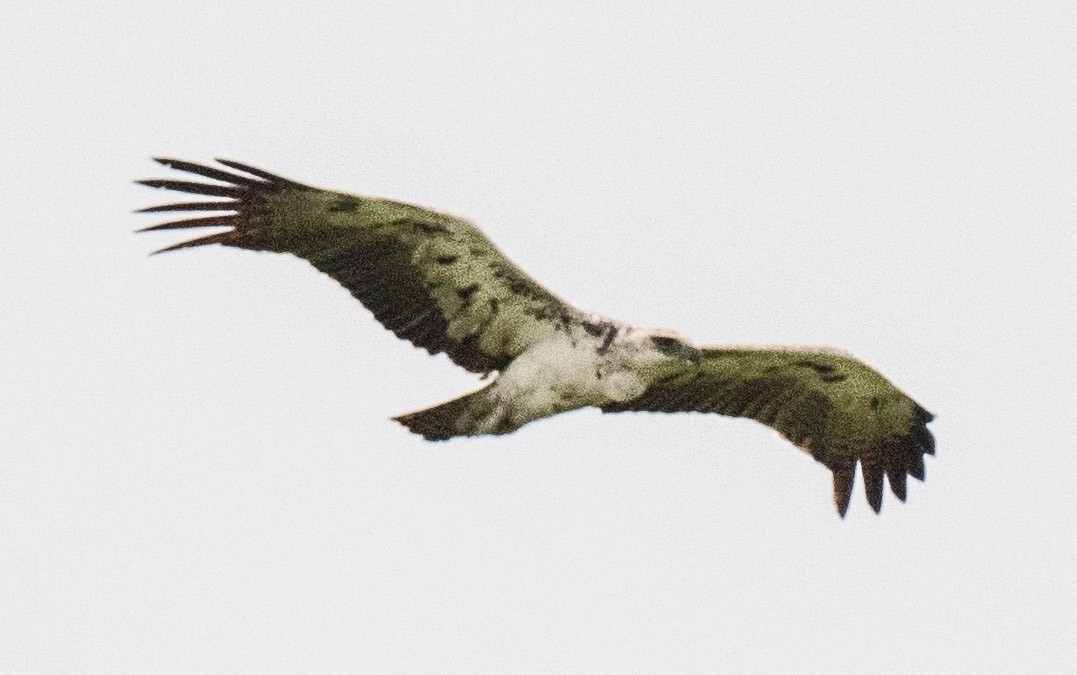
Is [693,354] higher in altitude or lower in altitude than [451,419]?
higher

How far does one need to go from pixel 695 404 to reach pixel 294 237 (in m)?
2.97

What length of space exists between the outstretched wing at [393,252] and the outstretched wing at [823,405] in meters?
1.05

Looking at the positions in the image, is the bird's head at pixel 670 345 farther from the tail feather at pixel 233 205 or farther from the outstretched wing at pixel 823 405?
the tail feather at pixel 233 205

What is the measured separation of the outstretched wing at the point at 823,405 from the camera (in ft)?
41.6

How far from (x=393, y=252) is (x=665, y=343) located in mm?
1738

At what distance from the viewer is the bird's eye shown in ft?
38.5

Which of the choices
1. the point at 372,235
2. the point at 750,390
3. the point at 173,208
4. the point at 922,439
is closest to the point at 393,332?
the point at 372,235

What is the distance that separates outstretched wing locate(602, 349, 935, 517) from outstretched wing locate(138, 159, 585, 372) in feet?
3.45

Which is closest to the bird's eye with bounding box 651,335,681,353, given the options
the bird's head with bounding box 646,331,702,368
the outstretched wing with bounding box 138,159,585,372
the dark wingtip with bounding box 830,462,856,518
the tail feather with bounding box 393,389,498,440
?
the bird's head with bounding box 646,331,702,368

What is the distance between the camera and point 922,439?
13344mm

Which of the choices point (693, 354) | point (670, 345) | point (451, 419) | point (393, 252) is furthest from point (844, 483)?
point (393, 252)

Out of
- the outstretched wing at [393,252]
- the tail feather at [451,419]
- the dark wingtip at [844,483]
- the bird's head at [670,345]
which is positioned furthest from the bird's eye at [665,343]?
the dark wingtip at [844,483]

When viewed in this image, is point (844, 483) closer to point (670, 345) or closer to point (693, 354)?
point (693, 354)

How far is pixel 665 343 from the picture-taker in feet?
38.5
